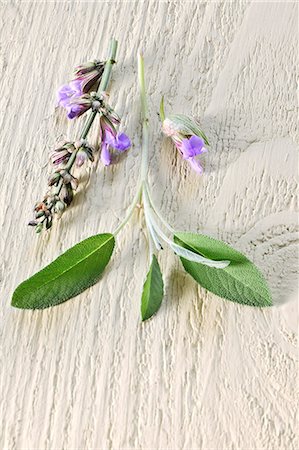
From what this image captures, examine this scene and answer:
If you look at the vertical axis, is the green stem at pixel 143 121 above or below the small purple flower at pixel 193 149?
above

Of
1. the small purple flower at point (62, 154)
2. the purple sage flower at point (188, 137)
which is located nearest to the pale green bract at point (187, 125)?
the purple sage flower at point (188, 137)

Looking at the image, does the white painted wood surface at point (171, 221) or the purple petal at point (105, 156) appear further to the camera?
the purple petal at point (105, 156)

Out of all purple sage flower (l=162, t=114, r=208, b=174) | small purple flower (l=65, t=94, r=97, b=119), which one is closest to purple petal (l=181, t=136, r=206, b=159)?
purple sage flower (l=162, t=114, r=208, b=174)

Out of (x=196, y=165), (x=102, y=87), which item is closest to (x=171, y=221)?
(x=196, y=165)

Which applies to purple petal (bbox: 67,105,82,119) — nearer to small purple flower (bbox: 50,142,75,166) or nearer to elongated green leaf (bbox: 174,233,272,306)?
small purple flower (bbox: 50,142,75,166)

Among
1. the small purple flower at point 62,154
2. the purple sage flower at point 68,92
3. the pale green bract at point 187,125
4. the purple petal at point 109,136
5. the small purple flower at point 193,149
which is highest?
the purple sage flower at point 68,92

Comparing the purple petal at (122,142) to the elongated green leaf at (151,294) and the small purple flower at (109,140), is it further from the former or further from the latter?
the elongated green leaf at (151,294)

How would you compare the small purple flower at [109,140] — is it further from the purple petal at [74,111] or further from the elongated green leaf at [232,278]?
the elongated green leaf at [232,278]
